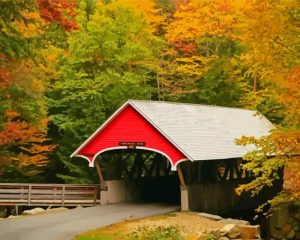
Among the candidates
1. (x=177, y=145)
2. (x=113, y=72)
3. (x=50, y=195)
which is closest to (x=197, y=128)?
(x=177, y=145)

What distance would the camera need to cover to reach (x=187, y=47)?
4447 centimetres

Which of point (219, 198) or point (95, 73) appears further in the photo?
point (95, 73)

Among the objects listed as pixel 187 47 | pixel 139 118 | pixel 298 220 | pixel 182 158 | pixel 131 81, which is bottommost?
pixel 298 220

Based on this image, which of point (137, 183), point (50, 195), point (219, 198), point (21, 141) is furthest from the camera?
point (21, 141)

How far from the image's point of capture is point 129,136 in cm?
2541

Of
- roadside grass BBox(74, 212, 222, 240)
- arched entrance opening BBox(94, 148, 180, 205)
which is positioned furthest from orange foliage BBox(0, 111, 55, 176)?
roadside grass BBox(74, 212, 222, 240)

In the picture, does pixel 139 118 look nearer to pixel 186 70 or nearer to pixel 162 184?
pixel 162 184

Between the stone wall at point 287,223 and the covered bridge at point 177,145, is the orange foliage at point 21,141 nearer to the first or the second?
the covered bridge at point 177,145

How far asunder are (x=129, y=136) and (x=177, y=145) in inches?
118

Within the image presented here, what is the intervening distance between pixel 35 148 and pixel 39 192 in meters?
5.46

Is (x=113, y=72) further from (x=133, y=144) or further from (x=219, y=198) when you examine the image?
(x=219, y=198)

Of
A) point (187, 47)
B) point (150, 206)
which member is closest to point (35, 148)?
point (150, 206)

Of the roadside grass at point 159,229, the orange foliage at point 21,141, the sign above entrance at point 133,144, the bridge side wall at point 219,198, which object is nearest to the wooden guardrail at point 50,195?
the orange foliage at point 21,141

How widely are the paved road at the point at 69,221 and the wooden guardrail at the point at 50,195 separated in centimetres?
290
